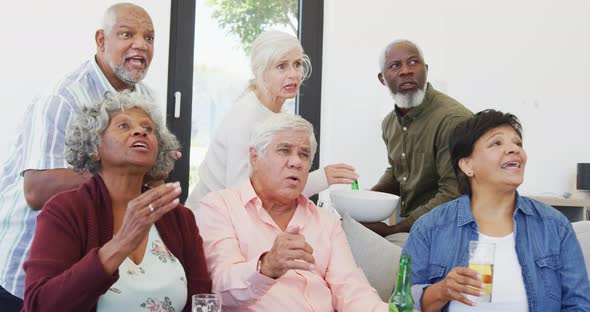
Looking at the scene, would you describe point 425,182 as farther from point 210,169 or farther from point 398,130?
point 210,169

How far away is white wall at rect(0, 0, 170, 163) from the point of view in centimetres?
404

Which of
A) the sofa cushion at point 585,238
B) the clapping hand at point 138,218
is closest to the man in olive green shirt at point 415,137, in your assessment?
the sofa cushion at point 585,238

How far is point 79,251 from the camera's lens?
177cm

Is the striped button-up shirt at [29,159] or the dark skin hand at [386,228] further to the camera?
the dark skin hand at [386,228]

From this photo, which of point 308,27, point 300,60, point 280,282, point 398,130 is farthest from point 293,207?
point 308,27

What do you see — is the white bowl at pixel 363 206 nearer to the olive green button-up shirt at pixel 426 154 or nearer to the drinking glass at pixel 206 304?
the olive green button-up shirt at pixel 426 154

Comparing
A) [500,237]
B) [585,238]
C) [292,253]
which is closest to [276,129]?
[292,253]

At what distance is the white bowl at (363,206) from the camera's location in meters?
2.80

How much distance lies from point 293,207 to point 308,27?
296 centimetres

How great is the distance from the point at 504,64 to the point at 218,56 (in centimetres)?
244

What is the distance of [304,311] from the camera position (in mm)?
2174

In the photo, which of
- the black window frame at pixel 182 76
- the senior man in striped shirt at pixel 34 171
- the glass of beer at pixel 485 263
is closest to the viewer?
the glass of beer at pixel 485 263

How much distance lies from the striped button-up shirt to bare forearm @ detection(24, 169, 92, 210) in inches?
1.0

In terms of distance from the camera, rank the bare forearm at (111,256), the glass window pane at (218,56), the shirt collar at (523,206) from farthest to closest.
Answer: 1. the glass window pane at (218,56)
2. the shirt collar at (523,206)
3. the bare forearm at (111,256)
